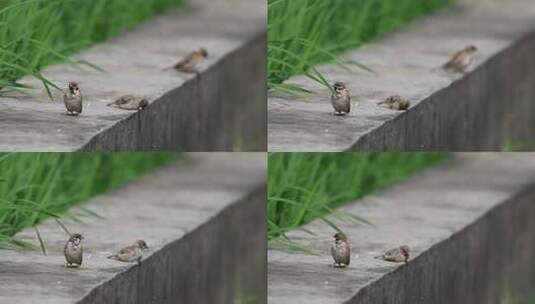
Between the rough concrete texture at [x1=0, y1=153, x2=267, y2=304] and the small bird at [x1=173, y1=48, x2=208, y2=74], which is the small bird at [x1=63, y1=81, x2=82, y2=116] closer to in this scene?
the rough concrete texture at [x1=0, y1=153, x2=267, y2=304]

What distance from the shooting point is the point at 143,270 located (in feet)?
40.0

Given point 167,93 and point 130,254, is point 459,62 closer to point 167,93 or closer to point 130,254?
point 167,93

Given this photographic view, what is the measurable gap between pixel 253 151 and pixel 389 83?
146 centimetres

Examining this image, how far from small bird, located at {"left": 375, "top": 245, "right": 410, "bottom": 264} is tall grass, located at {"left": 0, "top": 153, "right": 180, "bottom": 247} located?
1512 mm

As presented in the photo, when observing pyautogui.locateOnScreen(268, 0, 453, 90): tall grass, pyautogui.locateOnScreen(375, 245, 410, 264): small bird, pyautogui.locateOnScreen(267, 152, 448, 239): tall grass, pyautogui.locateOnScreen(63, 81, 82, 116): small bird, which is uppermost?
pyautogui.locateOnScreen(268, 0, 453, 90): tall grass

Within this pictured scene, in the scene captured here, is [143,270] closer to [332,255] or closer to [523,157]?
[332,255]

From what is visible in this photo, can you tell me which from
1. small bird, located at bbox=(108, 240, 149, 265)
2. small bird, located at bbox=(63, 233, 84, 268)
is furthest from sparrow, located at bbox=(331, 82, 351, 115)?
small bird, located at bbox=(63, 233, 84, 268)

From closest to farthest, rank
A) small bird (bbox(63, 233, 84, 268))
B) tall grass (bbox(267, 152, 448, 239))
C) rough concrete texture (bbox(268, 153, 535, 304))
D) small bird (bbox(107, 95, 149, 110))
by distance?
small bird (bbox(63, 233, 84, 268))
rough concrete texture (bbox(268, 153, 535, 304))
small bird (bbox(107, 95, 149, 110))
tall grass (bbox(267, 152, 448, 239))

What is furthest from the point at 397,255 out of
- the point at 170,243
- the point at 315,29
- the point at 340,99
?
the point at 315,29

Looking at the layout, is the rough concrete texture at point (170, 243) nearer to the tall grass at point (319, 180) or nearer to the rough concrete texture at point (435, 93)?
the tall grass at point (319, 180)

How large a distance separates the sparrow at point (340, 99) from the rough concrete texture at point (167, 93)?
96 cm

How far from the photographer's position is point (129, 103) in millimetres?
12641

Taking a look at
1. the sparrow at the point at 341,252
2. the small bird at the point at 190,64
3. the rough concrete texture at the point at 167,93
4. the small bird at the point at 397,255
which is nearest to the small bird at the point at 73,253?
the rough concrete texture at the point at 167,93

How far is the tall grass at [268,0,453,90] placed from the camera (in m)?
13.3
